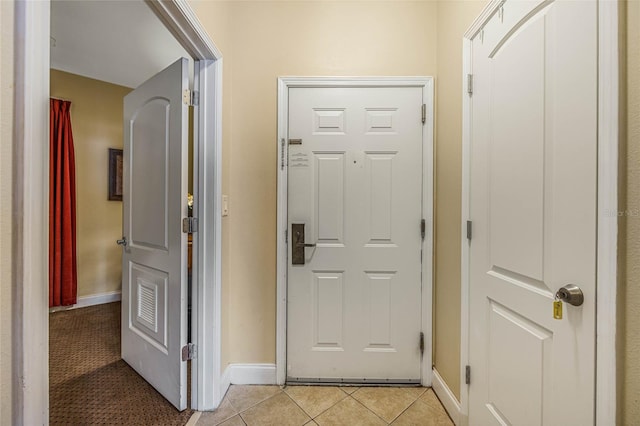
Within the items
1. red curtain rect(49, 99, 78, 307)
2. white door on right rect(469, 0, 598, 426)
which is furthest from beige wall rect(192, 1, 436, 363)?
red curtain rect(49, 99, 78, 307)

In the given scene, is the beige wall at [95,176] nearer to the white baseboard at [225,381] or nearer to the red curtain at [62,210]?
the red curtain at [62,210]

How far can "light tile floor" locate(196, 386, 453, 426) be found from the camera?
139cm

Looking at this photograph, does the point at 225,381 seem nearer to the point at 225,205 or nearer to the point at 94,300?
the point at 225,205

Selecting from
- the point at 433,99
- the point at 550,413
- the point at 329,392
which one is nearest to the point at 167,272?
the point at 329,392

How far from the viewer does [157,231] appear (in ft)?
4.96

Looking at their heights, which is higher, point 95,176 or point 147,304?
point 95,176

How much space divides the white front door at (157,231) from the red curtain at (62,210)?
1581 millimetres

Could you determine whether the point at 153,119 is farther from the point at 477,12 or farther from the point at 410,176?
the point at 477,12

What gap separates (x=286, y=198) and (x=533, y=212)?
125 centimetres

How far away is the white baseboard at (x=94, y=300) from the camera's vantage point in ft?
9.13

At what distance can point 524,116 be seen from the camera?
0.97 metres

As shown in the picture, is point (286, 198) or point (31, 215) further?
point (286, 198)

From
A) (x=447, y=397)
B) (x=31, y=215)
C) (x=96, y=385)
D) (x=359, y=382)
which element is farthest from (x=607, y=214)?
(x=96, y=385)

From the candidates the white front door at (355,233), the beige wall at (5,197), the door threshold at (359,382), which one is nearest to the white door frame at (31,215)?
the beige wall at (5,197)
